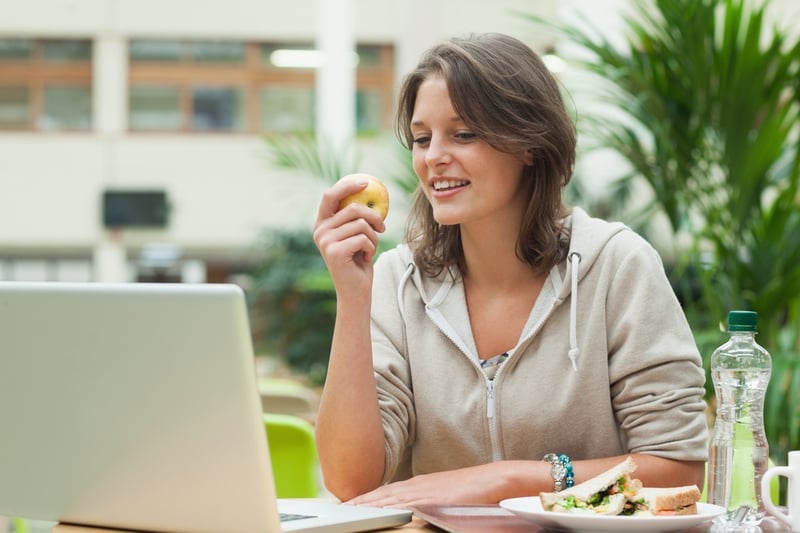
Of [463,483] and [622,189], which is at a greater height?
[622,189]

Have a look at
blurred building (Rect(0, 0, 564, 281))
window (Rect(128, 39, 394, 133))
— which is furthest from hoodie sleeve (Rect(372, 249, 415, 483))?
window (Rect(128, 39, 394, 133))

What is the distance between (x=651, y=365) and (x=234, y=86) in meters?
12.1

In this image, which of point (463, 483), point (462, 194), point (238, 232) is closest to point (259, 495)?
point (463, 483)

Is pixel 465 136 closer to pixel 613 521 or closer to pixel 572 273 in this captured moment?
pixel 572 273

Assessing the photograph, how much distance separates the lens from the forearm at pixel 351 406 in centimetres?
158

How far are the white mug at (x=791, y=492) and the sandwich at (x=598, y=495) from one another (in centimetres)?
13

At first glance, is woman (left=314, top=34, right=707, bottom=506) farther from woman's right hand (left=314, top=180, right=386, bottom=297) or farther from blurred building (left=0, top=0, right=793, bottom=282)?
blurred building (left=0, top=0, right=793, bottom=282)

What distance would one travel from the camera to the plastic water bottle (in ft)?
4.00

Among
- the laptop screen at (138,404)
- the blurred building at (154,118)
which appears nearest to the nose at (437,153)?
the laptop screen at (138,404)

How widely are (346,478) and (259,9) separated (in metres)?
11.7

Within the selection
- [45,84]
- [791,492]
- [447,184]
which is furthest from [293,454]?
[45,84]

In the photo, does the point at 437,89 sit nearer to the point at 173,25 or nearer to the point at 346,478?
the point at 346,478

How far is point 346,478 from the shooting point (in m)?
1.62

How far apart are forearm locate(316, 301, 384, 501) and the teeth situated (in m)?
0.21
